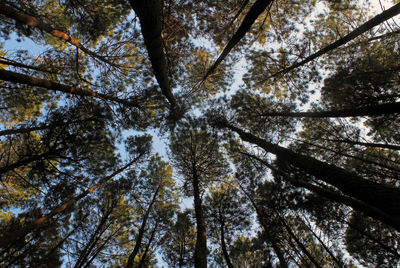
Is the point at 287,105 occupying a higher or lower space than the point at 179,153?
lower

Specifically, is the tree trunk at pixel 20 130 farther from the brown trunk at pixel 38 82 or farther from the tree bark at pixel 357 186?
the tree bark at pixel 357 186

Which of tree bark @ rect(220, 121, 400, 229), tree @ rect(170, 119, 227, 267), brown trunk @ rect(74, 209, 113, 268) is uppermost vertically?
tree @ rect(170, 119, 227, 267)

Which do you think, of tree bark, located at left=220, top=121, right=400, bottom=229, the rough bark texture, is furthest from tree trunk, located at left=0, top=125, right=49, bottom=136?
tree bark, located at left=220, top=121, right=400, bottom=229

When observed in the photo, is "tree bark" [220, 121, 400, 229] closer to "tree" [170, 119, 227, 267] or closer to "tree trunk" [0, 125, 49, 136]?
"tree" [170, 119, 227, 267]

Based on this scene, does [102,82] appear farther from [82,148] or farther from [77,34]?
[82,148]

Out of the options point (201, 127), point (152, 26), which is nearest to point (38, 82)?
point (152, 26)

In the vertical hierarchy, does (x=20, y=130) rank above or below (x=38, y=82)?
above

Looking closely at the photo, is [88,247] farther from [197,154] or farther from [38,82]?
[38,82]

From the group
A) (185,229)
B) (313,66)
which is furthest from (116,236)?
(313,66)

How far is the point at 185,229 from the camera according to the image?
10.9 metres

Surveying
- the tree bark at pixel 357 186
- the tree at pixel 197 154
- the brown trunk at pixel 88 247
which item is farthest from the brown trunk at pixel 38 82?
the tree bark at pixel 357 186

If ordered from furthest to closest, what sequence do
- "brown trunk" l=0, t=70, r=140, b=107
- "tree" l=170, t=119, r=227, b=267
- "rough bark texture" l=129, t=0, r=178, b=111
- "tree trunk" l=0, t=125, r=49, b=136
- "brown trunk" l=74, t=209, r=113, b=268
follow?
"tree" l=170, t=119, r=227, b=267 → "brown trunk" l=74, t=209, r=113, b=268 → "tree trunk" l=0, t=125, r=49, b=136 → "brown trunk" l=0, t=70, r=140, b=107 → "rough bark texture" l=129, t=0, r=178, b=111

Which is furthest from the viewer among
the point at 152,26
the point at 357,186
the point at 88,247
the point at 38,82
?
the point at 88,247

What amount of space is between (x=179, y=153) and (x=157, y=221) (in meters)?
4.69
